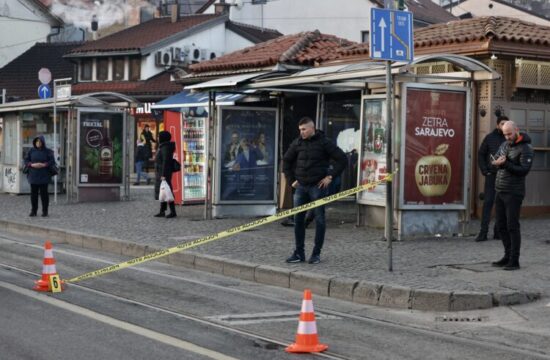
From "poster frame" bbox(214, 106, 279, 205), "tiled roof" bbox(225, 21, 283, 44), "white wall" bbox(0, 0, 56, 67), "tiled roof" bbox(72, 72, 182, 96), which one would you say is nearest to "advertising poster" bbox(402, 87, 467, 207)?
"poster frame" bbox(214, 106, 279, 205)

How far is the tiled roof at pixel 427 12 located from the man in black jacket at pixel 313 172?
1488 inches

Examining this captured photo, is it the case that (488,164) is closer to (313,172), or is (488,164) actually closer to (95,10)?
(313,172)

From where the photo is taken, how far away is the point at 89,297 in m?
9.63

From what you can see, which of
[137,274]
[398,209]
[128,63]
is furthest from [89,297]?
[128,63]

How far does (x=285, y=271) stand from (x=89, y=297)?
8.04 feet

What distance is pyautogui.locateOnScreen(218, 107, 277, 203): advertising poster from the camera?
17.4 m

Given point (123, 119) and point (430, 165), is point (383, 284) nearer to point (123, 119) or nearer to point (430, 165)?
point (430, 165)

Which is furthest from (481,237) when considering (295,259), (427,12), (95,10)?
(95,10)

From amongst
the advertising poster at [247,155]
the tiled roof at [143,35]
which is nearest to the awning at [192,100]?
the advertising poster at [247,155]

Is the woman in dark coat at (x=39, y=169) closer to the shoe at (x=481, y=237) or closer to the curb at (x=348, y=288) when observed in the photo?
the curb at (x=348, y=288)

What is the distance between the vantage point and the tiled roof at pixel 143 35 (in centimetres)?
4216

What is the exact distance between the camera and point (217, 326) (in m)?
8.23

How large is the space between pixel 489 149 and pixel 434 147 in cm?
88

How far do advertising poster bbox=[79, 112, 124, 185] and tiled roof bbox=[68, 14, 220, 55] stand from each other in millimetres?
19323
